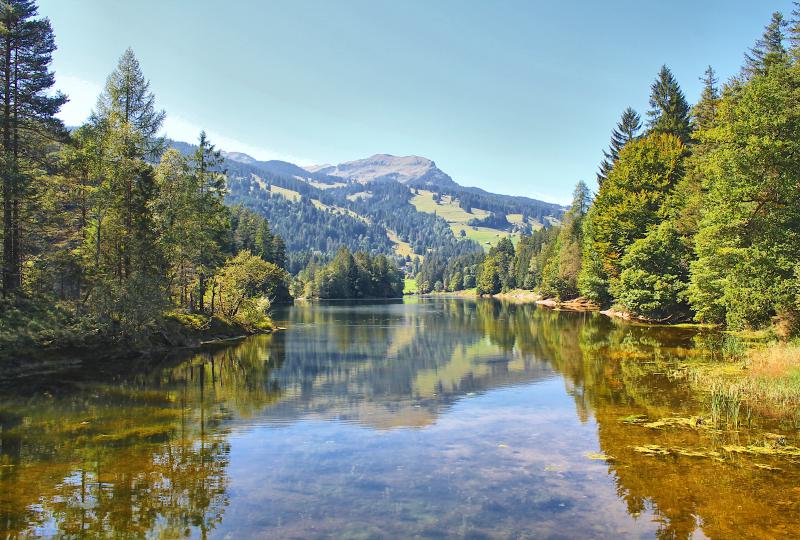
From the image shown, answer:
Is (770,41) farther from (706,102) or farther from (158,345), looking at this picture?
(158,345)

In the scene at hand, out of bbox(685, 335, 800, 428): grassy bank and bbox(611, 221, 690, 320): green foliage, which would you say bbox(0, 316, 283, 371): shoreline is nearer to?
bbox(685, 335, 800, 428): grassy bank

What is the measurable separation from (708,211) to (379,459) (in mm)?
32215

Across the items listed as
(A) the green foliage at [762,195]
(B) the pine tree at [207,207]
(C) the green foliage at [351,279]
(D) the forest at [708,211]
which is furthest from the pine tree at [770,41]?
(C) the green foliage at [351,279]

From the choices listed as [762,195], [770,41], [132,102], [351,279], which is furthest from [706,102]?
[351,279]

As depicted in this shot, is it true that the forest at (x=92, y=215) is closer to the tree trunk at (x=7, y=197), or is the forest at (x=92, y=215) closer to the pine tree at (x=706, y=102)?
the tree trunk at (x=7, y=197)

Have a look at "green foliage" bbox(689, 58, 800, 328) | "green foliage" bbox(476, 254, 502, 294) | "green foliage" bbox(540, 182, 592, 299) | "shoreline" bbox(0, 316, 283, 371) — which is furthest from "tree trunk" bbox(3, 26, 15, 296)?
"green foliage" bbox(476, 254, 502, 294)

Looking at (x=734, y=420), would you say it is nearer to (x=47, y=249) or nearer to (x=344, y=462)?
(x=344, y=462)

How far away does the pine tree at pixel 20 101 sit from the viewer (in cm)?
3294

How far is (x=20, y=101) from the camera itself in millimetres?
34250

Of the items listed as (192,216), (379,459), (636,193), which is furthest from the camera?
(636,193)

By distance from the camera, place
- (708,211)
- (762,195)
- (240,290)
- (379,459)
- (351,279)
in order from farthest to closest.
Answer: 1. (351,279)
2. (240,290)
3. (708,211)
4. (762,195)
5. (379,459)

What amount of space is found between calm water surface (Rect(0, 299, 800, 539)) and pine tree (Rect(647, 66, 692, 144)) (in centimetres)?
4959

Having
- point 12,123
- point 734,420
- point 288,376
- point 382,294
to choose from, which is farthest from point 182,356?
point 382,294

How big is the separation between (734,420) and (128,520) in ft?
57.2
